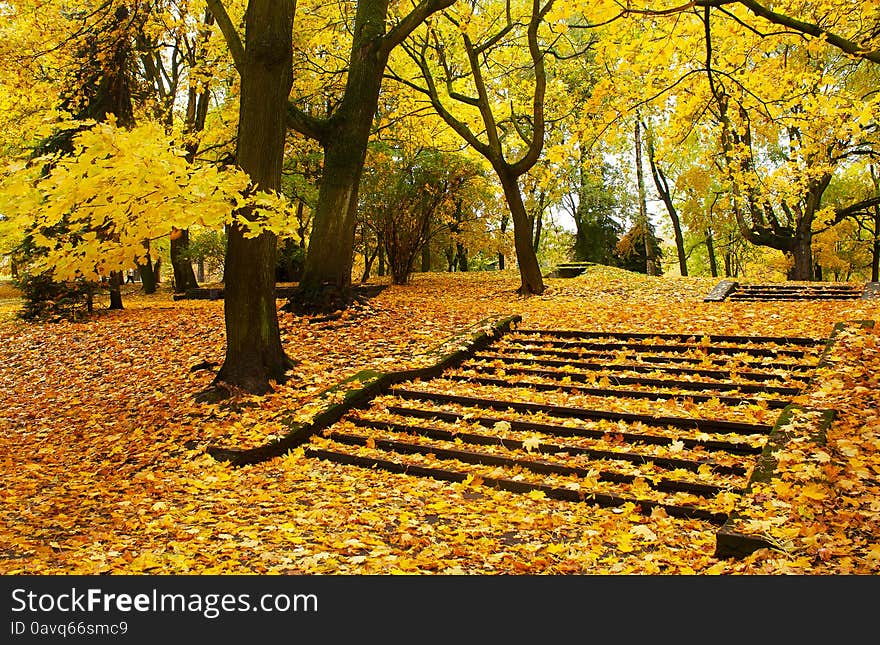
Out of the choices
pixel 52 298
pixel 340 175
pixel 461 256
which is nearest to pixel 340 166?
pixel 340 175

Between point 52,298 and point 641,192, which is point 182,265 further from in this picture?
point 641,192

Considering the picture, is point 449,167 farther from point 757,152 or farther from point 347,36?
point 757,152

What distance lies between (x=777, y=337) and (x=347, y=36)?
41.6 ft

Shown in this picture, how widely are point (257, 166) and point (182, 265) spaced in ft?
49.0

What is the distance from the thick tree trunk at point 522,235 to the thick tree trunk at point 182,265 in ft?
37.4

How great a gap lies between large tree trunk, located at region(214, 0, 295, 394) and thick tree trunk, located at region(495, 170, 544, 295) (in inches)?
292

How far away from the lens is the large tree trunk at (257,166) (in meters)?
7.88

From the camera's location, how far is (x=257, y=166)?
7953 millimetres

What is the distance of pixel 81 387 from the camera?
9.58m

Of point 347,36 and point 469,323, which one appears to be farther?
point 347,36

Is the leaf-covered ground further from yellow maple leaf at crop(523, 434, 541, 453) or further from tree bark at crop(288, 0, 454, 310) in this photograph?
tree bark at crop(288, 0, 454, 310)

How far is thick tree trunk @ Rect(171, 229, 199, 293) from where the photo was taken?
20.7 m

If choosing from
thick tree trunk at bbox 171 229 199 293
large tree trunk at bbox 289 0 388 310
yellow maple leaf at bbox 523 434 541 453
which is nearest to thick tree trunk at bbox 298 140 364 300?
large tree trunk at bbox 289 0 388 310
